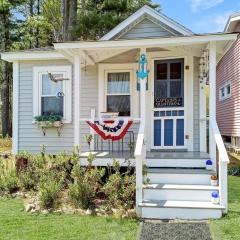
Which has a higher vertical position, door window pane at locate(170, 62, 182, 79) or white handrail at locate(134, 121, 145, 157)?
door window pane at locate(170, 62, 182, 79)

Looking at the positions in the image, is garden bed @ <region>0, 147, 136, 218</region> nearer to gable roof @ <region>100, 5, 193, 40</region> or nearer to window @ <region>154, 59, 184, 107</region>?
window @ <region>154, 59, 184, 107</region>

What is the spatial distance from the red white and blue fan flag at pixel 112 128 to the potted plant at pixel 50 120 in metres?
2.44

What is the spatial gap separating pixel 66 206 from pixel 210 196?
228 centimetres

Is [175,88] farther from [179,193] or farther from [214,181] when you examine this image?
[179,193]

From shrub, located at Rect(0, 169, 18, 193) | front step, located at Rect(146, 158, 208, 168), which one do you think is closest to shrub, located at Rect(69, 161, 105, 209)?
front step, located at Rect(146, 158, 208, 168)

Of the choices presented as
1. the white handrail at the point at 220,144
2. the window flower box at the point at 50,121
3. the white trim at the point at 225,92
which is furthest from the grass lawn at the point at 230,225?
the white trim at the point at 225,92

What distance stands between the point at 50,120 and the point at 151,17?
3610 mm

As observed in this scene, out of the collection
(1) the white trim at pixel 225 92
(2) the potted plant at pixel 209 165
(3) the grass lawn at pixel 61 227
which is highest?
(1) the white trim at pixel 225 92

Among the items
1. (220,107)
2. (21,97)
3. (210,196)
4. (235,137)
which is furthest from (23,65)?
Result: (220,107)

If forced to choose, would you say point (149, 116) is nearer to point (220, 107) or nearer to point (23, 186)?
point (23, 186)

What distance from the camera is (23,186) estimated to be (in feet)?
21.8

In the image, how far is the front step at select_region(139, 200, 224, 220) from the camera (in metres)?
5.20

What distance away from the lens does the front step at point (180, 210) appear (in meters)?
5.20

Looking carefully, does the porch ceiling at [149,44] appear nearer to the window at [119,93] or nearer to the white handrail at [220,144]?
the window at [119,93]
